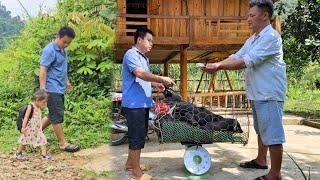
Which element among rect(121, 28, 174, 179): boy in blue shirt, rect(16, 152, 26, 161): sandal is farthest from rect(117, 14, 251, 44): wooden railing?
rect(121, 28, 174, 179): boy in blue shirt

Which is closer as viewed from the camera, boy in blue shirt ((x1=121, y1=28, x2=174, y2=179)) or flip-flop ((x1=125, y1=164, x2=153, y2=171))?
boy in blue shirt ((x1=121, y1=28, x2=174, y2=179))

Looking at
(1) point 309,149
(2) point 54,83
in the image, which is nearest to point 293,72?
(1) point 309,149

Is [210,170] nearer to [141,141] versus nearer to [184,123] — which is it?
[184,123]

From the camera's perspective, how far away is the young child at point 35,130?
4.45 meters

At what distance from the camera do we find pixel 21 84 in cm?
640

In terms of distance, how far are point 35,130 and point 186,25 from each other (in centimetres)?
565

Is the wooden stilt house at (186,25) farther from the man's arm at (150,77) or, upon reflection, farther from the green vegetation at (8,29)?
the man's arm at (150,77)

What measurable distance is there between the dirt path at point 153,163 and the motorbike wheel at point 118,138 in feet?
0.56

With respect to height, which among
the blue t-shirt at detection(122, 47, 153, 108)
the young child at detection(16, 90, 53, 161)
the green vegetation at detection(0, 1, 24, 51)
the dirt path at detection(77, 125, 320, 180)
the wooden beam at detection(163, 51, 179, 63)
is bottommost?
the dirt path at detection(77, 125, 320, 180)

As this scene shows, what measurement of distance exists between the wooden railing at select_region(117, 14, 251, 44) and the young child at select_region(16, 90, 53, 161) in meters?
4.79

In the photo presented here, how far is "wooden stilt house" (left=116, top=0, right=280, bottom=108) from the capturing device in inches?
365

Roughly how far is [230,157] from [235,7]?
6.76m

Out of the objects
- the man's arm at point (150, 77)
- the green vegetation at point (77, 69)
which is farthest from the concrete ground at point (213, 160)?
the man's arm at point (150, 77)

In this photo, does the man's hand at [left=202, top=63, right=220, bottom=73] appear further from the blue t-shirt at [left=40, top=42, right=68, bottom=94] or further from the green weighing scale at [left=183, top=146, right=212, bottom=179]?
the blue t-shirt at [left=40, top=42, right=68, bottom=94]
